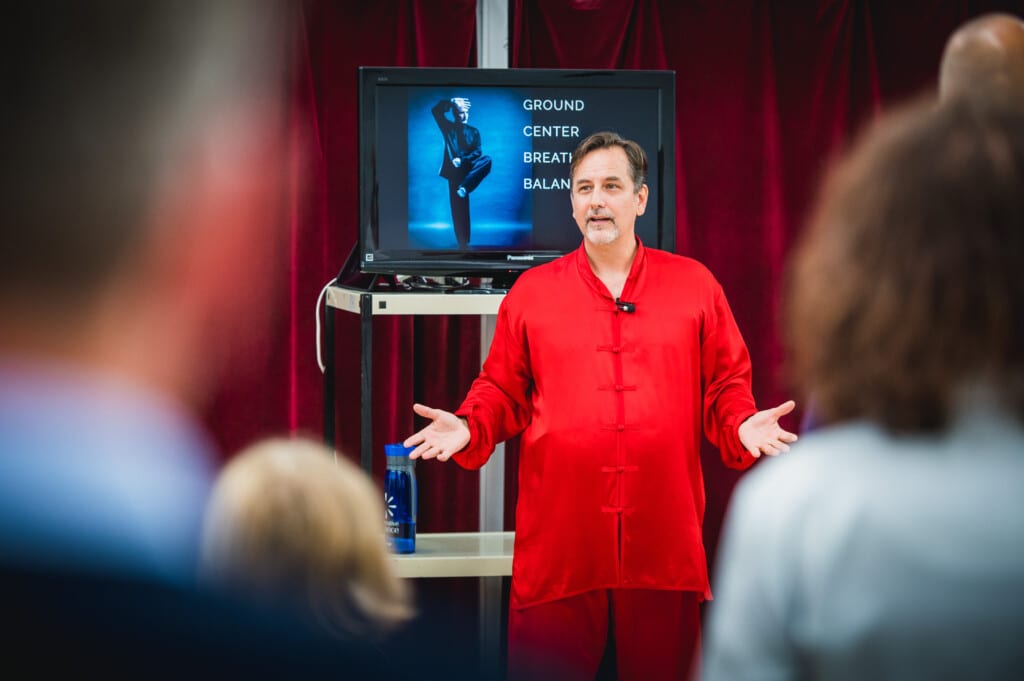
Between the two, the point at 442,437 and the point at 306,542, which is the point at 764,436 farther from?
the point at 306,542

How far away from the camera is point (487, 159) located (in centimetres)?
309

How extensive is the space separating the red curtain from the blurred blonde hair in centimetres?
282

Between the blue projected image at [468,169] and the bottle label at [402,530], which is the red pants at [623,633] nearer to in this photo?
the bottle label at [402,530]

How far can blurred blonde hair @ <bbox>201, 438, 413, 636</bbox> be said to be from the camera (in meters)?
0.81

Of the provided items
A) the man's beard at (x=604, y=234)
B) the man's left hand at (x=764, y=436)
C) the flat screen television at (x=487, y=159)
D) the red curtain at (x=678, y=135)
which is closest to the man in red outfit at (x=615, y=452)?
the man's beard at (x=604, y=234)

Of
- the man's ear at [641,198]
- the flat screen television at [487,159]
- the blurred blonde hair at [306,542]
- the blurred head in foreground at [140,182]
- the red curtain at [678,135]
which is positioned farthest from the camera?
the red curtain at [678,135]

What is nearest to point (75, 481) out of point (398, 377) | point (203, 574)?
point (398, 377)

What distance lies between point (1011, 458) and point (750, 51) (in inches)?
126

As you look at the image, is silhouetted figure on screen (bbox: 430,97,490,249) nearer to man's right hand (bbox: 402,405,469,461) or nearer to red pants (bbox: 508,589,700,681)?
man's right hand (bbox: 402,405,469,461)

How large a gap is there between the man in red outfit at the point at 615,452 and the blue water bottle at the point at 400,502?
0.39m

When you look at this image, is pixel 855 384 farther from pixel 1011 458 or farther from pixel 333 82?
pixel 333 82

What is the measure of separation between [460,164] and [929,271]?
2.33 m

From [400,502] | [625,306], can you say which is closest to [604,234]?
[625,306]

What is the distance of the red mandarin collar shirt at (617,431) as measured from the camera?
272 centimetres
